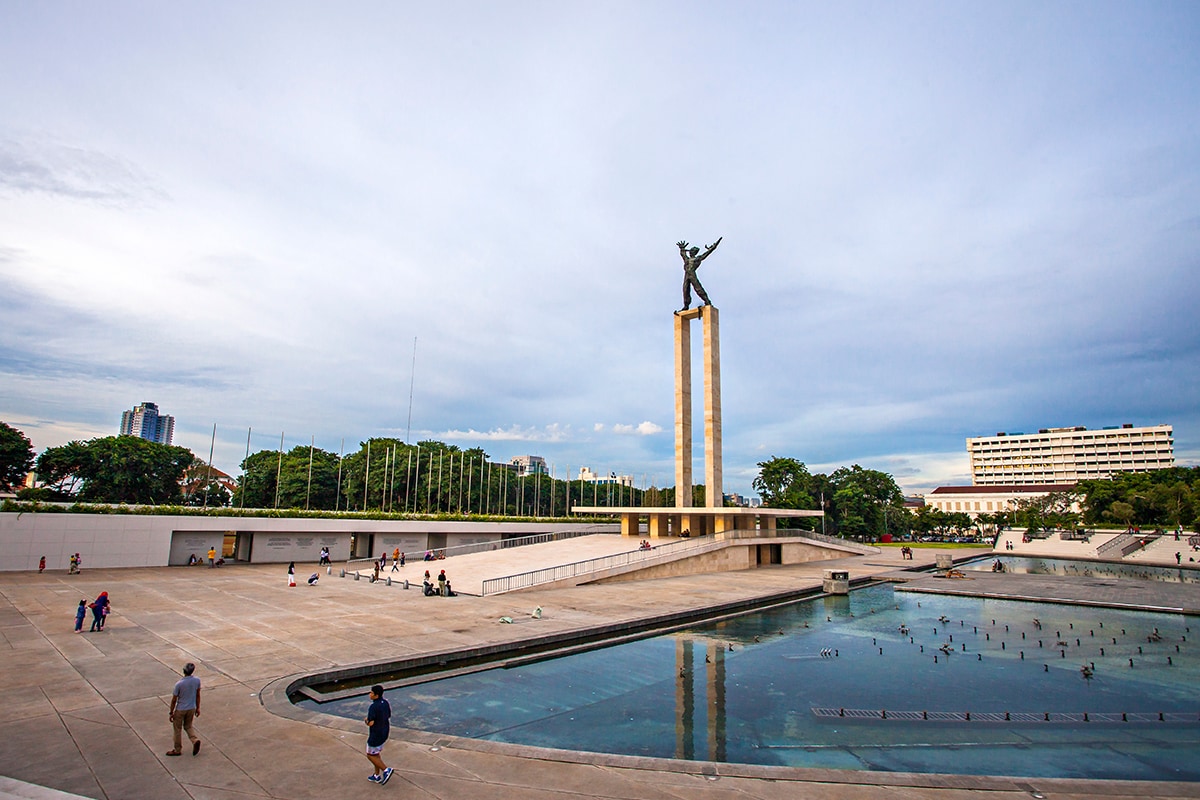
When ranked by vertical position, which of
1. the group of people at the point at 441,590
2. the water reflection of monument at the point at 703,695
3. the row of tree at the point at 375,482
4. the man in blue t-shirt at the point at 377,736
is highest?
the row of tree at the point at 375,482

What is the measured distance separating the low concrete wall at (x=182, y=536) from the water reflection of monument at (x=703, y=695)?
2716cm

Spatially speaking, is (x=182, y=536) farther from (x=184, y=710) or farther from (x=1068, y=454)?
(x=1068, y=454)

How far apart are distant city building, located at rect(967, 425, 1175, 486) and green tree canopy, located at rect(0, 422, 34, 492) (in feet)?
650

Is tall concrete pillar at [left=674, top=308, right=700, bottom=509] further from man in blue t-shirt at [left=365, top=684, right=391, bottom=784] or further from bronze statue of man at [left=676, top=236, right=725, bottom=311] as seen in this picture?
man in blue t-shirt at [left=365, top=684, right=391, bottom=784]

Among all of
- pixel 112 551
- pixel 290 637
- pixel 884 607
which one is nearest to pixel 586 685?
pixel 290 637

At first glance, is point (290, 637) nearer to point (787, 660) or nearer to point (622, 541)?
point (787, 660)

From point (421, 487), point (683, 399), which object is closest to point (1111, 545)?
point (683, 399)

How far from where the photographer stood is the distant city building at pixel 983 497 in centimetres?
14100

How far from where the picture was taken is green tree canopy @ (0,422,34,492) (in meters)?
50.3

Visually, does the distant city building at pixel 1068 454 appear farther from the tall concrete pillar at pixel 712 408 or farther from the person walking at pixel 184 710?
the person walking at pixel 184 710

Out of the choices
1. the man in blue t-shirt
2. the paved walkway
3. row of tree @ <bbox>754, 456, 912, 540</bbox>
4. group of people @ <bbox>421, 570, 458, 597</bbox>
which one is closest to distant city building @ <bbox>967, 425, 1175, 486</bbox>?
row of tree @ <bbox>754, 456, 912, 540</bbox>

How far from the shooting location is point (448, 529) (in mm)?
47500

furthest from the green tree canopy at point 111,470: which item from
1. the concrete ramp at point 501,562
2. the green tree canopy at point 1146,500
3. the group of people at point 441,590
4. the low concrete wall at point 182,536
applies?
the green tree canopy at point 1146,500

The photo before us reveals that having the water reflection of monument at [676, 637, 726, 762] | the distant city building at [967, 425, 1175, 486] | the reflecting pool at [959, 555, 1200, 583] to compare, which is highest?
the distant city building at [967, 425, 1175, 486]
